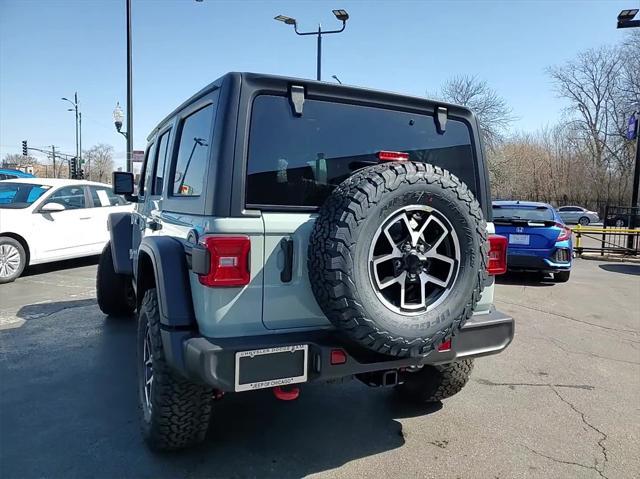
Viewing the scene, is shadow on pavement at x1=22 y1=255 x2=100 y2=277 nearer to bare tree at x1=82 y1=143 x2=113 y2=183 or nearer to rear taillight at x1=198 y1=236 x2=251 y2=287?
rear taillight at x1=198 y1=236 x2=251 y2=287

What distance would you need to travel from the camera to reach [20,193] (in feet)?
27.4

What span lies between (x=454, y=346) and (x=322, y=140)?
1.34 m

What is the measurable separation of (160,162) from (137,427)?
1964 millimetres

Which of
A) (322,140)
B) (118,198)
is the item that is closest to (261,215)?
(322,140)

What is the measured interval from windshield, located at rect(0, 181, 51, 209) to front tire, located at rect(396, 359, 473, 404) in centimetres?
747

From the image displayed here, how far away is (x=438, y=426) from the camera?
3.17m

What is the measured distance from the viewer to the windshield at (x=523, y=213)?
27.1 ft

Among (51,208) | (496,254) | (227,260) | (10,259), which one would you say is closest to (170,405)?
(227,260)

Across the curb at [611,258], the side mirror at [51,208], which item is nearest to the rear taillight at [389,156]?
the side mirror at [51,208]

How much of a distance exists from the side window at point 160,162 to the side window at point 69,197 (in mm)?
5489

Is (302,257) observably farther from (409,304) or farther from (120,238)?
(120,238)

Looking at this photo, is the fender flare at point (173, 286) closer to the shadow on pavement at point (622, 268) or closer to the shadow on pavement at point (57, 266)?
the shadow on pavement at point (57, 266)

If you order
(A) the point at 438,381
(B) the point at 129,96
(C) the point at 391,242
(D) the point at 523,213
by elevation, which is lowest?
(A) the point at 438,381

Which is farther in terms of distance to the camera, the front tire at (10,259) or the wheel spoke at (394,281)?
the front tire at (10,259)
